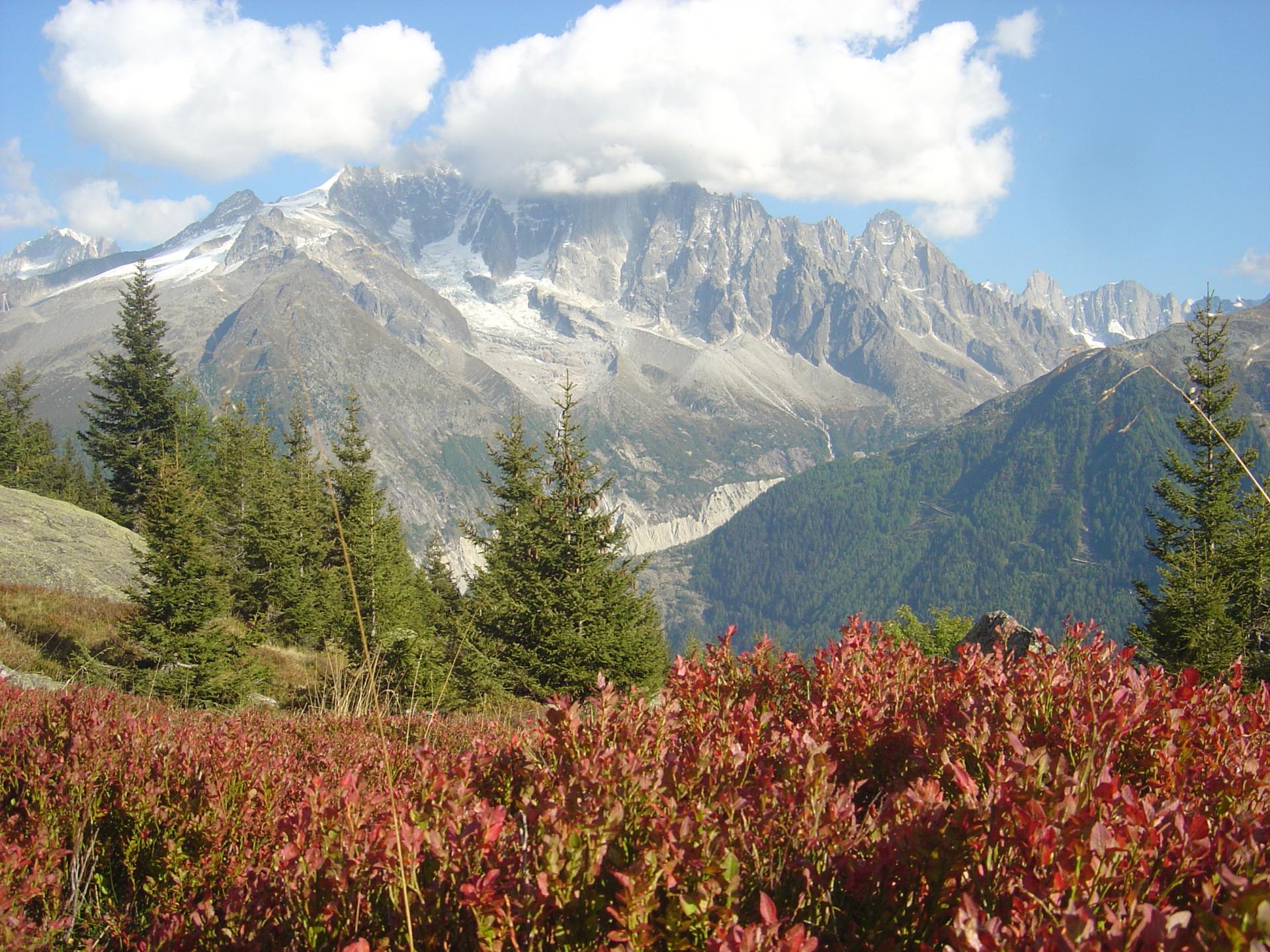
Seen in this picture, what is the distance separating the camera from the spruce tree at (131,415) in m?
35.6

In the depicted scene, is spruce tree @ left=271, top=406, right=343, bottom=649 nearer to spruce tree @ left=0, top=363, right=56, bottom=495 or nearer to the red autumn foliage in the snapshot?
the red autumn foliage

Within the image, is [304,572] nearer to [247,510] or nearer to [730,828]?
[247,510]

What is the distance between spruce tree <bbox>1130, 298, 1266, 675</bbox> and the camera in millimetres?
21125

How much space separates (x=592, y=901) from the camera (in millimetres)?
2092

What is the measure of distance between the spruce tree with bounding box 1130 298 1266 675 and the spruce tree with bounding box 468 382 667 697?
12581mm

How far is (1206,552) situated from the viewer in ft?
92.3

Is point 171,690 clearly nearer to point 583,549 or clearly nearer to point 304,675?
point 304,675

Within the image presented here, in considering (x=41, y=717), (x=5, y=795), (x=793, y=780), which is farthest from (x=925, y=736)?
(x=41, y=717)

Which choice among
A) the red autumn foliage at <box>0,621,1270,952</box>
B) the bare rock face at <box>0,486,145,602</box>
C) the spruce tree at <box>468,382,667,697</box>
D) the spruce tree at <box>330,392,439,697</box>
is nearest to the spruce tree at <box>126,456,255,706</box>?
the spruce tree at <box>330,392,439,697</box>

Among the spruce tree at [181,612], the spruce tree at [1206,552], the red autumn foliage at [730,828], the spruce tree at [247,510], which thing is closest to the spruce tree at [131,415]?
the spruce tree at [247,510]

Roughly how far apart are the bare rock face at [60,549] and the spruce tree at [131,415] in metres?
10.8

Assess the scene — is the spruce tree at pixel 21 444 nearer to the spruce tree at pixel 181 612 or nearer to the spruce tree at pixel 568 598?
the spruce tree at pixel 568 598

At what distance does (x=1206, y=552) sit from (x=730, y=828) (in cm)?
3392

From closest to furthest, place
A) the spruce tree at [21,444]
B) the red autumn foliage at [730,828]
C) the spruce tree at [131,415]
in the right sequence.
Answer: the red autumn foliage at [730,828]
the spruce tree at [131,415]
the spruce tree at [21,444]
